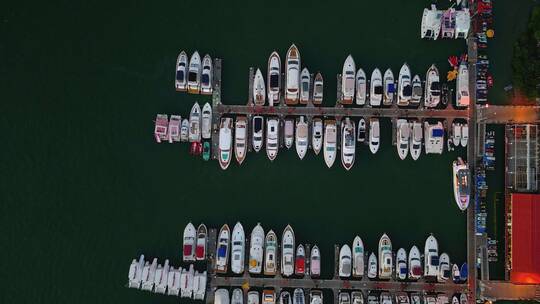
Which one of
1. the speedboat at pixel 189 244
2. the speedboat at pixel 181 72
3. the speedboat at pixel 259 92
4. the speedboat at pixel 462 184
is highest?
the speedboat at pixel 181 72

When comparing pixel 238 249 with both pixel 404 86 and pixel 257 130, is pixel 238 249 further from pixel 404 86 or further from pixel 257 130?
pixel 404 86

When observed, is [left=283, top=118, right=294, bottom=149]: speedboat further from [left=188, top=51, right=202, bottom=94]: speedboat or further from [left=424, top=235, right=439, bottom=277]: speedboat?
[left=424, top=235, right=439, bottom=277]: speedboat

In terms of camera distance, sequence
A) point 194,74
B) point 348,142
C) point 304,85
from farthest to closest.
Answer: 1. point 194,74
2. point 304,85
3. point 348,142

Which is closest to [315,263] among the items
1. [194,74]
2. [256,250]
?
[256,250]

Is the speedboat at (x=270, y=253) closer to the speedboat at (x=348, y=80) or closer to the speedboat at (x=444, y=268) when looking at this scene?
the speedboat at (x=348, y=80)

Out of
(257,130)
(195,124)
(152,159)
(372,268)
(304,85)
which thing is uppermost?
(304,85)

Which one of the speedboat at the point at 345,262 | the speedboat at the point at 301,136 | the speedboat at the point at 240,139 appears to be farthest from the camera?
the speedboat at the point at 240,139

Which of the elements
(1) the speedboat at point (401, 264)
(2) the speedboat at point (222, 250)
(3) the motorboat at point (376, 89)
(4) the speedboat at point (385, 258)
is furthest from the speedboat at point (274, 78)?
(1) the speedboat at point (401, 264)

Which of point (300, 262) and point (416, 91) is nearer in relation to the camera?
point (300, 262)
